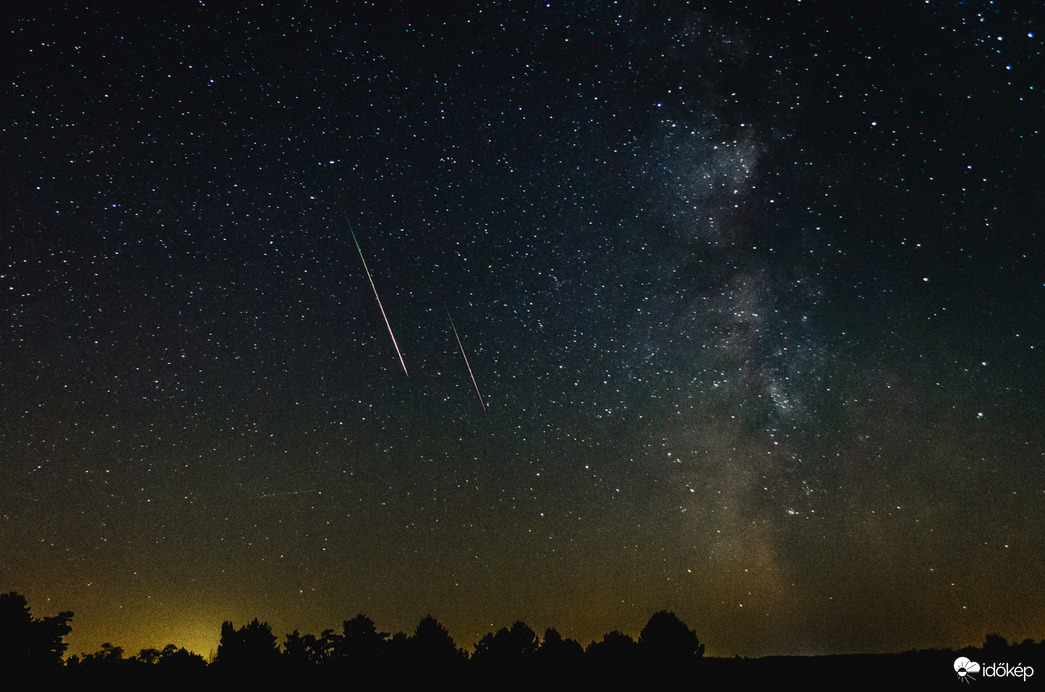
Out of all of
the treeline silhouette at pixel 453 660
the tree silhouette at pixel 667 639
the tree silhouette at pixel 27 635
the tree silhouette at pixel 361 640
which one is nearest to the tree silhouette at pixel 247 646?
the treeline silhouette at pixel 453 660

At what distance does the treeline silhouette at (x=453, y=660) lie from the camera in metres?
14.4

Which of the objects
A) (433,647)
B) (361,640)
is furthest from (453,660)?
(361,640)

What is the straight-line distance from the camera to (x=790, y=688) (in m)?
12.7

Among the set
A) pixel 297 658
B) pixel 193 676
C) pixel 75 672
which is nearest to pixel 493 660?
pixel 297 658

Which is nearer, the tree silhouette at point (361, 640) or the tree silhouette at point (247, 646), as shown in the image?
the tree silhouette at point (247, 646)

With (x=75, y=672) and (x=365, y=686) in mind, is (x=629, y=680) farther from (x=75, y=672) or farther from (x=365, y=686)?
(x=75, y=672)

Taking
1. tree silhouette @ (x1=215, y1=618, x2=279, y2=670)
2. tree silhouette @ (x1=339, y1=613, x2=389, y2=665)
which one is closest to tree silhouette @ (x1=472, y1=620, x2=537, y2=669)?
tree silhouette @ (x1=339, y1=613, x2=389, y2=665)

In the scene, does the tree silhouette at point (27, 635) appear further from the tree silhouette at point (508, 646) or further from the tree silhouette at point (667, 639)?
the tree silhouette at point (667, 639)

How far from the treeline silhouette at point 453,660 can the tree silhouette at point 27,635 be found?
0.03 meters

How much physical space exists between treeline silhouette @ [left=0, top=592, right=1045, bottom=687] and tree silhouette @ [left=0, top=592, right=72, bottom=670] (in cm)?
3

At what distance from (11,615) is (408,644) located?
16.9 metres

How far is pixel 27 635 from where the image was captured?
66.3ft

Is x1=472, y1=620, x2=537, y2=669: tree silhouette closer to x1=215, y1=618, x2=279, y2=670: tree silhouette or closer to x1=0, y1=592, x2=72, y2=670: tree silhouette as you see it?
x1=215, y1=618, x2=279, y2=670: tree silhouette

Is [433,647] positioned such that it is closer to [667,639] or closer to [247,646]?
[247,646]
